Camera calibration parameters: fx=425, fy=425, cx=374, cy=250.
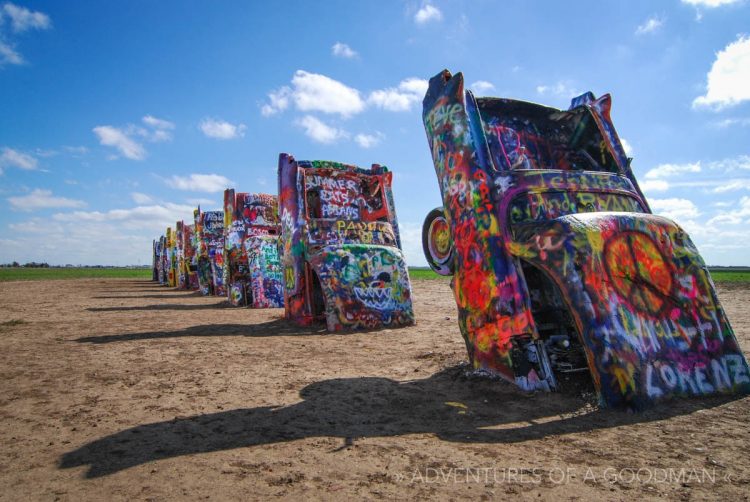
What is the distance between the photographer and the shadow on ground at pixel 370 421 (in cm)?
274

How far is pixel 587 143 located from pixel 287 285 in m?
7.00

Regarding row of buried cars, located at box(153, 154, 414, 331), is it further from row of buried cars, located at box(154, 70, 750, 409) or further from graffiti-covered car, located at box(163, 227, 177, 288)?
graffiti-covered car, located at box(163, 227, 177, 288)

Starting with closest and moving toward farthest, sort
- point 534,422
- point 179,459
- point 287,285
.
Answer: point 179,459
point 534,422
point 287,285

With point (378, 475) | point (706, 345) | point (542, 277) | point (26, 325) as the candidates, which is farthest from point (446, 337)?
point (26, 325)

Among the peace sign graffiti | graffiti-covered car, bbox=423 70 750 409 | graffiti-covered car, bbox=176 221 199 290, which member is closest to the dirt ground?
graffiti-covered car, bbox=423 70 750 409

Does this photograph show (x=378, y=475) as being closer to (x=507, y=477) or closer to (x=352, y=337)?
(x=507, y=477)

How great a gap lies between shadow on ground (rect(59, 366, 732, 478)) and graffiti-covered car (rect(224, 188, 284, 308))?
10.5 meters

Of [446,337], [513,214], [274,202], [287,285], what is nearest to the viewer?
[513,214]

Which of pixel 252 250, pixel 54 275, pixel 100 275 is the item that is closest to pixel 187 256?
pixel 252 250

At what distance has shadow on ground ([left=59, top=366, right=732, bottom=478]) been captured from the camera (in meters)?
2.74

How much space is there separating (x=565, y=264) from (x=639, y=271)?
0.79 meters

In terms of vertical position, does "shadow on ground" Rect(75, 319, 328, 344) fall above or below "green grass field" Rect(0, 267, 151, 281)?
below

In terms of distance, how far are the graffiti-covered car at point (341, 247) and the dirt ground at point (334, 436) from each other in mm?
3074

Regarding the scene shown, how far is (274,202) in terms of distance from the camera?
16.3 m
